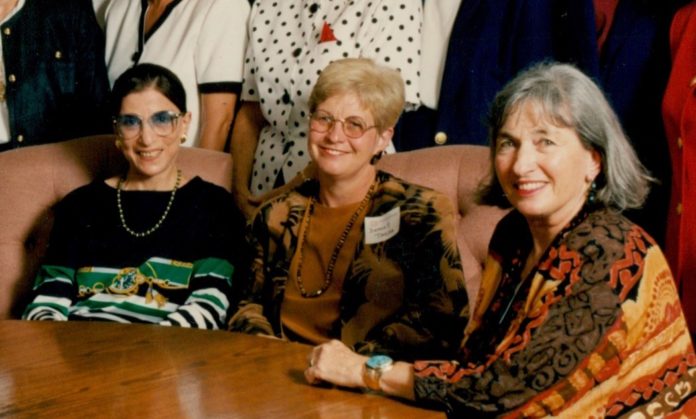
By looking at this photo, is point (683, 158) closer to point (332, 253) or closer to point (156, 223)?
point (332, 253)

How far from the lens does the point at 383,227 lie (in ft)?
7.79

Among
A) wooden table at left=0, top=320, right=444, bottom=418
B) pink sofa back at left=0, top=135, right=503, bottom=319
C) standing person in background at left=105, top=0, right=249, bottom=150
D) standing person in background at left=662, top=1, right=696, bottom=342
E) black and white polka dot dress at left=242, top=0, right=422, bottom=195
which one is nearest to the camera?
wooden table at left=0, top=320, right=444, bottom=418

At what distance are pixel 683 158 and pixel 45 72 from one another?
2.20 metres

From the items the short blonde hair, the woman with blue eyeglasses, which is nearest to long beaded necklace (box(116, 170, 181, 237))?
the woman with blue eyeglasses

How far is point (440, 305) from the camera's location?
2275 millimetres

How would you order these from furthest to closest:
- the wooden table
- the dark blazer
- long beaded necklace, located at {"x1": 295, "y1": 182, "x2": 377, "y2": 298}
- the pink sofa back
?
1. the pink sofa back
2. long beaded necklace, located at {"x1": 295, "y1": 182, "x2": 377, "y2": 298}
3. the dark blazer
4. the wooden table

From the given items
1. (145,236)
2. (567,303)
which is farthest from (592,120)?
(145,236)

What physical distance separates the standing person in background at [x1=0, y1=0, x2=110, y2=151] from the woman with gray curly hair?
209 centimetres

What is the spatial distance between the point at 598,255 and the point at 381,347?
79 cm

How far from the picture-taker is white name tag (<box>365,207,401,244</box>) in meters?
2.36

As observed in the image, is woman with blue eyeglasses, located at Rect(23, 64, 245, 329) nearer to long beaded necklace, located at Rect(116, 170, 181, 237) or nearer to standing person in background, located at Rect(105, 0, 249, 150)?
long beaded necklace, located at Rect(116, 170, 181, 237)

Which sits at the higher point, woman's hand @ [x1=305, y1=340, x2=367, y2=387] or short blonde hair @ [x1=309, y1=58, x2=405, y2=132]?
short blonde hair @ [x1=309, y1=58, x2=405, y2=132]

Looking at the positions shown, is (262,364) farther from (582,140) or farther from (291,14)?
(291,14)

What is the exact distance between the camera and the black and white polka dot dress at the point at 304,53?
3.04 metres
